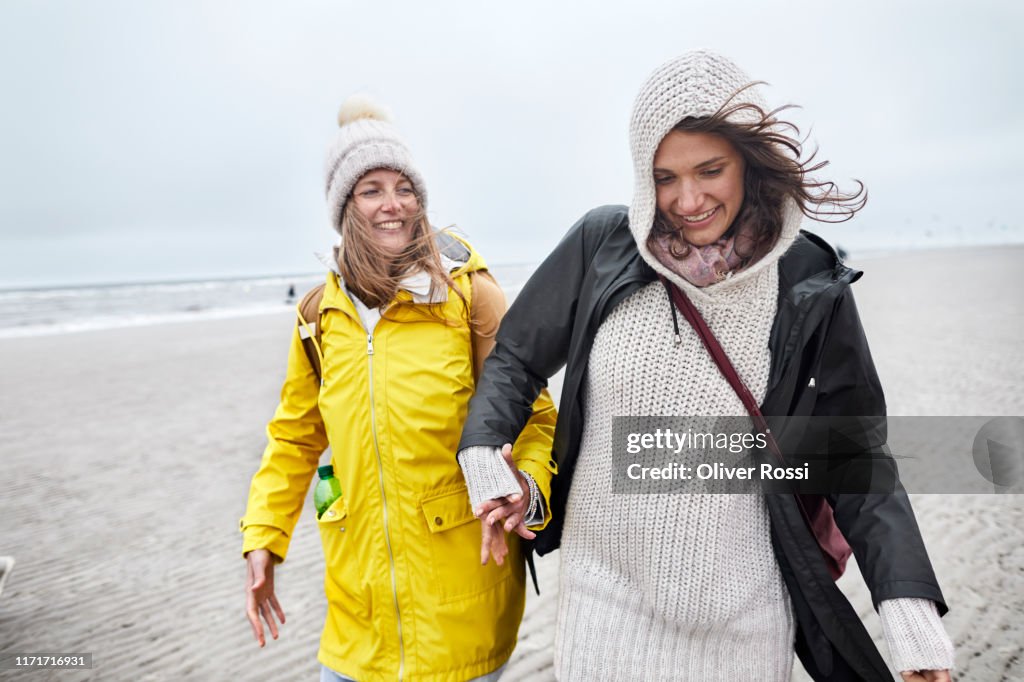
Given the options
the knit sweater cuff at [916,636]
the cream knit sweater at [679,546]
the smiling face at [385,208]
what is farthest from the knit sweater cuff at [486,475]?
the knit sweater cuff at [916,636]

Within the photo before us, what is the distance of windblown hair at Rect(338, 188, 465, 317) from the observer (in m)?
2.12

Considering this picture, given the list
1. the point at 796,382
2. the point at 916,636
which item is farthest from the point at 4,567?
the point at 916,636

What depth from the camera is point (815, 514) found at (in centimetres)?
184

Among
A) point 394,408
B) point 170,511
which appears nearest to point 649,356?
point 394,408

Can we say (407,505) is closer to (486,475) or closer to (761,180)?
(486,475)

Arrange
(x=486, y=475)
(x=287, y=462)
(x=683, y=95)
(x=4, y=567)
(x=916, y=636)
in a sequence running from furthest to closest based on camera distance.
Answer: (x=4, y=567) → (x=287, y=462) → (x=486, y=475) → (x=683, y=95) → (x=916, y=636)

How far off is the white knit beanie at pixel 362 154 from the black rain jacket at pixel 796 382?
693 millimetres

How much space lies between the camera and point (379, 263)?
2.19 metres

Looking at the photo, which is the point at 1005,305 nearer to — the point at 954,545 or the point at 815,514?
the point at 954,545

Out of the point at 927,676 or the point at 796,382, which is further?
the point at 796,382

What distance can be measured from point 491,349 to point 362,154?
2.70ft

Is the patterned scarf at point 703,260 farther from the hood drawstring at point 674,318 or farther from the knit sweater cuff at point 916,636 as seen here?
the knit sweater cuff at point 916,636

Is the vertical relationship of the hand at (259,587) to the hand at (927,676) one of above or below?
below

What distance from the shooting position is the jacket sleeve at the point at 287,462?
2.28m
